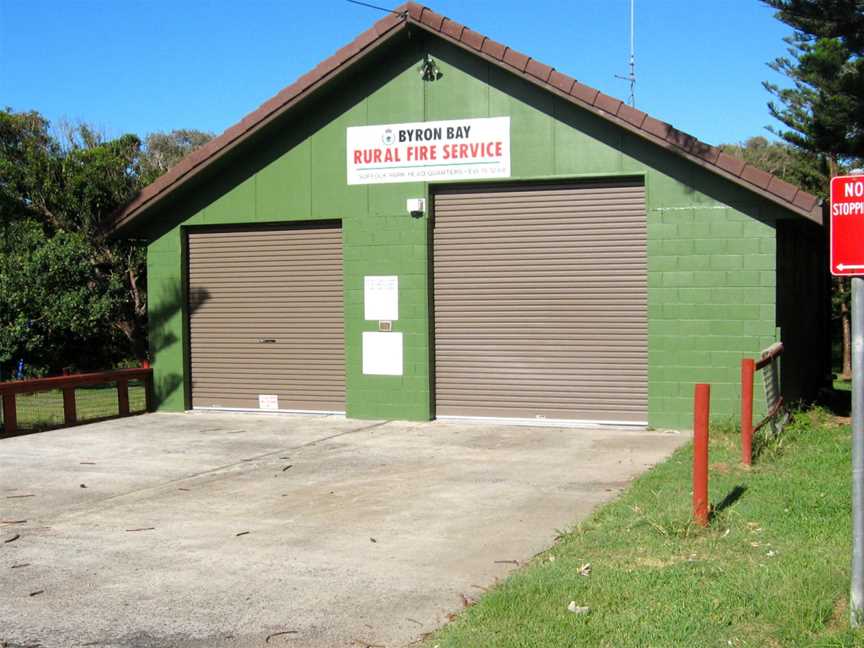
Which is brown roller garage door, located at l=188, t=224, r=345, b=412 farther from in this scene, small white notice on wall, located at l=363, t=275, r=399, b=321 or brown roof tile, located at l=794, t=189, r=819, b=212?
brown roof tile, located at l=794, t=189, r=819, b=212

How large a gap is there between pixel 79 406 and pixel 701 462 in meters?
15.8

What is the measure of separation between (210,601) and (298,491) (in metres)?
3.51

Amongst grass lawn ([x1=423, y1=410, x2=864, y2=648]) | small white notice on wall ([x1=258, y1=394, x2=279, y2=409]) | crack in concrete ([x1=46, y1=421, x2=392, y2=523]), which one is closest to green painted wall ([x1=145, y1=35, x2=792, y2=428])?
small white notice on wall ([x1=258, y1=394, x2=279, y2=409])

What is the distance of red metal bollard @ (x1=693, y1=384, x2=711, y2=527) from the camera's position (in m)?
7.62

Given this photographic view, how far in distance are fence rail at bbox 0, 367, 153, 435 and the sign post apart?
1200 centimetres

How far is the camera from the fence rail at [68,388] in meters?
14.2

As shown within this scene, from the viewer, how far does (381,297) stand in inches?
596

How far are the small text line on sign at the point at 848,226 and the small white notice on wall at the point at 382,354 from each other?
1003cm

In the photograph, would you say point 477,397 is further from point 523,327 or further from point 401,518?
point 401,518

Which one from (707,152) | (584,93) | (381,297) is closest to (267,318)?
(381,297)

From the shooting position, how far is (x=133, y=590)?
21.8ft

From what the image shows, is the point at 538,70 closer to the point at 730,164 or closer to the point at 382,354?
the point at 730,164

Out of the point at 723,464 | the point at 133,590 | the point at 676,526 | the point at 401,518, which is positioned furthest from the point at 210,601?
the point at 723,464

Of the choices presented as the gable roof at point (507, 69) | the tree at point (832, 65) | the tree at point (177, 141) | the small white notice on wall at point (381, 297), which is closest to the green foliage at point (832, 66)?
the tree at point (832, 65)
